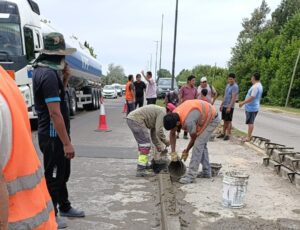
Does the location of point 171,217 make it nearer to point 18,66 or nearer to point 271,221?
point 271,221

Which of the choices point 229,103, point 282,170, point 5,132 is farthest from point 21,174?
point 229,103

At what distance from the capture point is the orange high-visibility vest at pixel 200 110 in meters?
6.37

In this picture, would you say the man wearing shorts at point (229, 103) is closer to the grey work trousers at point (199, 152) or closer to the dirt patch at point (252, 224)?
the grey work trousers at point (199, 152)

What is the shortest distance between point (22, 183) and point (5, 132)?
0.23 m

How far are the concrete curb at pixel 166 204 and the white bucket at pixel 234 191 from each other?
665mm

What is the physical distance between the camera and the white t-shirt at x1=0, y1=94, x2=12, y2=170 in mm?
1528

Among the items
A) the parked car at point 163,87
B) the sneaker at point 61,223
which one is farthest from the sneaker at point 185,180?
the parked car at point 163,87

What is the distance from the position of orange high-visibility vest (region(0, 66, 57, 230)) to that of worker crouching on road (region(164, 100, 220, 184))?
4.45 meters

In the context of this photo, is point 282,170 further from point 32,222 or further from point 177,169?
point 32,222

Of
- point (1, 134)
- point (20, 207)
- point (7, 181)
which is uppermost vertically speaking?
point (1, 134)

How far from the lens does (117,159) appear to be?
884cm

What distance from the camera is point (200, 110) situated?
21.7ft

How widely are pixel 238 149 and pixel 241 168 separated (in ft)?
7.70

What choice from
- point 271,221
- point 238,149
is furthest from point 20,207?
point 238,149
